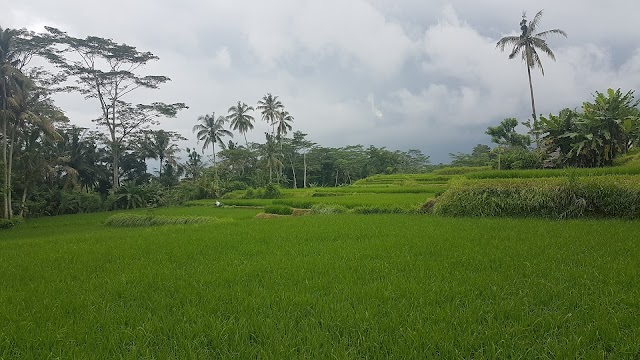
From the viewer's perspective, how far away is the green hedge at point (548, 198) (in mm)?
8547

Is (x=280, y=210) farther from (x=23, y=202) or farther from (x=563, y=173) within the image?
(x=23, y=202)

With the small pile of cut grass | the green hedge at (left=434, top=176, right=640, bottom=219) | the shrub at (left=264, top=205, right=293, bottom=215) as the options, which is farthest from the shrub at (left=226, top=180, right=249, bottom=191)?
the green hedge at (left=434, top=176, right=640, bottom=219)

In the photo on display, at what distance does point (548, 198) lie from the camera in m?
9.34

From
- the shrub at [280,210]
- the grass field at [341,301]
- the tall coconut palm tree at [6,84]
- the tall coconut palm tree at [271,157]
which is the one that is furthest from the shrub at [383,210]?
the tall coconut palm tree at [271,157]

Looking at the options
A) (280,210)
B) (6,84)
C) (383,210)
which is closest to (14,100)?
(6,84)

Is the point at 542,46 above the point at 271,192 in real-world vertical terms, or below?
above

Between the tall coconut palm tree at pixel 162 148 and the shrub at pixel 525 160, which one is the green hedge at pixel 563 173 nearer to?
the shrub at pixel 525 160

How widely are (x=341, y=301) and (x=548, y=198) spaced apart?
8083 mm

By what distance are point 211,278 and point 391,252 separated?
Answer: 2727mm

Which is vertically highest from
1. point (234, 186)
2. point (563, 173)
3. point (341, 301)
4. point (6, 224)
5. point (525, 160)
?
point (525, 160)

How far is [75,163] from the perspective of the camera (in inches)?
1188

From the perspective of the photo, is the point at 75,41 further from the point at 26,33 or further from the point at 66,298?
the point at 66,298

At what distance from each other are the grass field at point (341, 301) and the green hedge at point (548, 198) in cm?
A: 269

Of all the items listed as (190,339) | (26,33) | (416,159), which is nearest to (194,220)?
(190,339)
